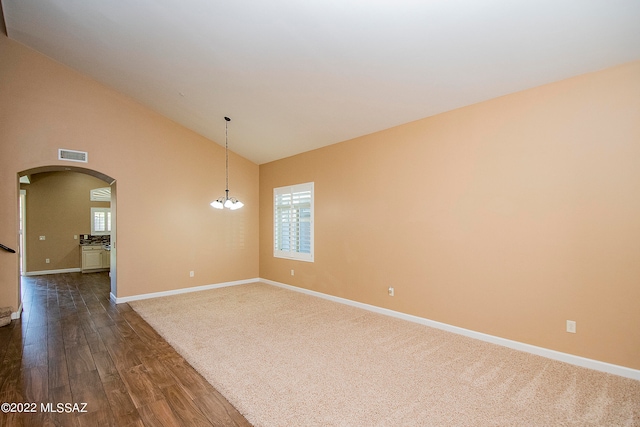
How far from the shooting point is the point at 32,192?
8156 mm

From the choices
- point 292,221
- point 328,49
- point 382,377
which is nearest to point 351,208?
point 292,221

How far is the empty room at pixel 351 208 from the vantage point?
247 cm

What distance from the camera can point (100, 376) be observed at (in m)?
2.79

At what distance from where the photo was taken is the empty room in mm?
2475

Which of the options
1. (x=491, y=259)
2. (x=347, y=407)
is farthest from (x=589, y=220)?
(x=347, y=407)

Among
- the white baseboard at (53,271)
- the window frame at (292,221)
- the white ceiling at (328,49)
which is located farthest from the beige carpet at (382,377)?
the white baseboard at (53,271)

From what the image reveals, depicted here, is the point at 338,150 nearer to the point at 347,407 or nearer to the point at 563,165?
the point at 563,165

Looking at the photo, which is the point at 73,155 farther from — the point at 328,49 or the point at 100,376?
the point at 328,49

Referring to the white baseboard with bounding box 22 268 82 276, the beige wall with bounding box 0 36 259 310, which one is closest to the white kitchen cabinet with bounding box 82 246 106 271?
the white baseboard with bounding box 22 268 82 276

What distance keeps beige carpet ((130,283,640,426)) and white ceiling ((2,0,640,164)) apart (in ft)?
9.40

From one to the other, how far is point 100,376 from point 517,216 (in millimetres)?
4481

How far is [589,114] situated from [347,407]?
3461 mm

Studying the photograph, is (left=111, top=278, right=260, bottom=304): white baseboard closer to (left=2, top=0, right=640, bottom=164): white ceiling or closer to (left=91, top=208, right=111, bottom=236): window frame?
(left=2, top=0, right=640, bottom=164): white ceiling

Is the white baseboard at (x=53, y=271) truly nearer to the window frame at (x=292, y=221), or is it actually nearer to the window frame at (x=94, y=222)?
the window frame at (x=94, y=222)
